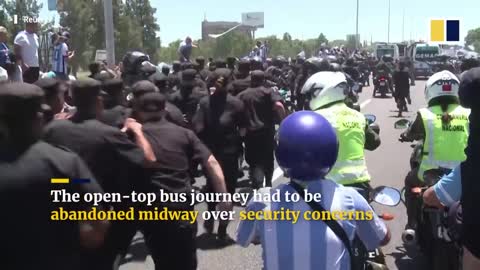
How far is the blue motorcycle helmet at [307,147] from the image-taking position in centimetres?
294

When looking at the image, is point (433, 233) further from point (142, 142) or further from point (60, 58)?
point (60, 58)

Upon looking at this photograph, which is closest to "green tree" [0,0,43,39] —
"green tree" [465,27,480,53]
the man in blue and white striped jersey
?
the man in blue and white striped jersey

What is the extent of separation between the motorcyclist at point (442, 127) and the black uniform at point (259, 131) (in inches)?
107

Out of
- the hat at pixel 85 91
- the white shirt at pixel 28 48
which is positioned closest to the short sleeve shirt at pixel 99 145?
the hat at pixel 85 91

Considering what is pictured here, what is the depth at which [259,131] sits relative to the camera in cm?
795

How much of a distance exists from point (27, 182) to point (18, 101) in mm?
356

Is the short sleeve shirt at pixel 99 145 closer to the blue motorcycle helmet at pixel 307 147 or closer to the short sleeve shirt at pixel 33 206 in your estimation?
→ the short sleeve shirt at pixel 33 206

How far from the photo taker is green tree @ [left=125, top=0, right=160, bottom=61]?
217 ft

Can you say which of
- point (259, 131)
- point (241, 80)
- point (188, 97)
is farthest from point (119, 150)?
point (241, 80)

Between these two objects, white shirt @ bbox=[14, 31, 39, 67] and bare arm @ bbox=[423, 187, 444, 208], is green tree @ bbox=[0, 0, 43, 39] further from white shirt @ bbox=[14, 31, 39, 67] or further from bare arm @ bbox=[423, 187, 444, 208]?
bare arm @ bbox=[423, 187, 444, 208]

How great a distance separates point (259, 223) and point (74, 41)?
53.1m

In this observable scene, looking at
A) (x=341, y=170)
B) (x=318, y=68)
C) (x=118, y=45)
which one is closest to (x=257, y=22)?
(x=118, y=45)

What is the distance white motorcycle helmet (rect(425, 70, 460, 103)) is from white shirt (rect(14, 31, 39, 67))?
8.41 meters

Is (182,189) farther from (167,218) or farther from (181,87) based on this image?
(181,87)
